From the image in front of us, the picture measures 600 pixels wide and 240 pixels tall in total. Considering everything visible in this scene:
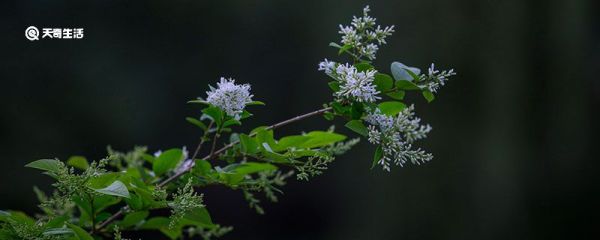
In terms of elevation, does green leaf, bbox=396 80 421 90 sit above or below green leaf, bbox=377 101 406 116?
above

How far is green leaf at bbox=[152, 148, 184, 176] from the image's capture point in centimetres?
70

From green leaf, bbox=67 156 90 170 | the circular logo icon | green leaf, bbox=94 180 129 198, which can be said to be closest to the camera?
green leaf, bbox=94 180 129 198

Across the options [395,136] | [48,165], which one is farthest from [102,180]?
[395,136]

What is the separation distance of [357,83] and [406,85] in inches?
2.6

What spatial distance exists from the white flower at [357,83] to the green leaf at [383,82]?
0.03 metres

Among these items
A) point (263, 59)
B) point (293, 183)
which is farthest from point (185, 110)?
point (293, 183)

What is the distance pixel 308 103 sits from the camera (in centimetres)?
193

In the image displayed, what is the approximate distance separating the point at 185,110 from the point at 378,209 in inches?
28.8

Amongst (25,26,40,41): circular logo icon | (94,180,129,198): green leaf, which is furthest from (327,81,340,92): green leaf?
(25,26,40,41): circular logo icon

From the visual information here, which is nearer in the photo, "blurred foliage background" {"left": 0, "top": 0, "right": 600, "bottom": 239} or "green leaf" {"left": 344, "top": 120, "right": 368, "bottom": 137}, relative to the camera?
"green leaf" {"left": 344, "top": 120, "right": 368, "bottom": 137}

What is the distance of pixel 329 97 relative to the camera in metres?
1.94

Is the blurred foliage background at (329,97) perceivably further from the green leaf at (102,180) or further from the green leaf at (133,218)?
the green leaf at (102,180)

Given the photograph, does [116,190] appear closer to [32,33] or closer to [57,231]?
[57,231]

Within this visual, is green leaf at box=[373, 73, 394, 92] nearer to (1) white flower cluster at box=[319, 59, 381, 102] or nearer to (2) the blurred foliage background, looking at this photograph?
(1) white flower cluster at box=[319, 59, 381, 102]
